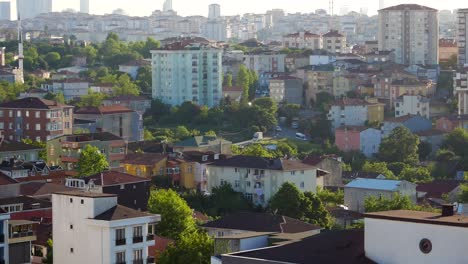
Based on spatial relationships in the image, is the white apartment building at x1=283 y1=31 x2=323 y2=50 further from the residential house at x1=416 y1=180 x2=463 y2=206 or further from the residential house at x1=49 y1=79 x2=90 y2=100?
the residential house at x1=416 y1=180 x2=463 y2=206

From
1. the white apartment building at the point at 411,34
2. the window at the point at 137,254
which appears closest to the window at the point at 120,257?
the window at the point at 137,254

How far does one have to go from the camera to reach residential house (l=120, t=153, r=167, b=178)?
20431 millimetres

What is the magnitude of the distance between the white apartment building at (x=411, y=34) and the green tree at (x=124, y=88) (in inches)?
368

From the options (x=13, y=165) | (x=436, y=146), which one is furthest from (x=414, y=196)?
(x=436, y=146)

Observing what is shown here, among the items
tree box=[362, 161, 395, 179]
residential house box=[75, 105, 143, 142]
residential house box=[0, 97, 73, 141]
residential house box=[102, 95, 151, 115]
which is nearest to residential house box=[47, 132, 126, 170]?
residential house box=[0, 97, 73, 141]

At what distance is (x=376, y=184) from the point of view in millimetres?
20219

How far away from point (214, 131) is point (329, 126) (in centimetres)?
257

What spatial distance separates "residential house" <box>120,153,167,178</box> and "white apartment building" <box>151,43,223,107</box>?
40.4 feet

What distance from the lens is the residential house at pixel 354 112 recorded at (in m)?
30.7

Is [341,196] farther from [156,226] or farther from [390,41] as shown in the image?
[390,41]

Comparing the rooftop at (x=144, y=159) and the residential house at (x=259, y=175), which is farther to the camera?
the rooftop at (x=144, y=159)

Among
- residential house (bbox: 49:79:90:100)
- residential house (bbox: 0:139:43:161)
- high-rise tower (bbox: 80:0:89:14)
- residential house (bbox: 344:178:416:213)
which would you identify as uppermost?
high-rise tower (bbox: 80:0:89:14)

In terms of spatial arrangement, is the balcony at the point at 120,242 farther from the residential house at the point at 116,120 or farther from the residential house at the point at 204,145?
the residential house at the point at 116,120

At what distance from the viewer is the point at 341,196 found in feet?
66.7
